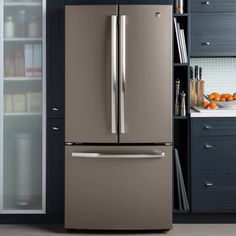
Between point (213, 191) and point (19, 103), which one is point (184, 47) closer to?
point (213, 191)

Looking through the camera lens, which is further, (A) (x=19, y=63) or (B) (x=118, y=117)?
(A) (x=19, y=63)

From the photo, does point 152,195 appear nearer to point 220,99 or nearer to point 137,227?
Result: point 137,227

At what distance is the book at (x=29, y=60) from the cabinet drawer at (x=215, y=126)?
4.18ft

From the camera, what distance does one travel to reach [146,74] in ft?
13.5

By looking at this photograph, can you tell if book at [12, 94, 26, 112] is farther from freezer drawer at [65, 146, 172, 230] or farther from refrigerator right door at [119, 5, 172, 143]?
refrigerator right door at [119, 5, 172, 143]

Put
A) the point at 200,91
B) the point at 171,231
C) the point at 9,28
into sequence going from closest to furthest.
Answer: the point at 171,231, the point at 9,28, the point at 200,91

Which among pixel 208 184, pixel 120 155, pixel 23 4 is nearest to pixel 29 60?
pixel 23 4

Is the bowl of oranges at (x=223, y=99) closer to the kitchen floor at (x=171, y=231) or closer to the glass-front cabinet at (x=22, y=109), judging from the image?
the kitchen floor at (x=171, y=231)

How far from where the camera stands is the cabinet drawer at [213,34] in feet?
14.6

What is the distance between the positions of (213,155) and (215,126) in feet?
0.72

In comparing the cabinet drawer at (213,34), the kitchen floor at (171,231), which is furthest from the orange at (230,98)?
the kitchen floor at (171,231)

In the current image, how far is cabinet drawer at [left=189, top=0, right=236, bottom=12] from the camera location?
4418 millimetres

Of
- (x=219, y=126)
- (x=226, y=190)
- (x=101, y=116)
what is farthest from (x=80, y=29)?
(x=226, y=190)

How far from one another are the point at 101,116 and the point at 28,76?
698 mm
